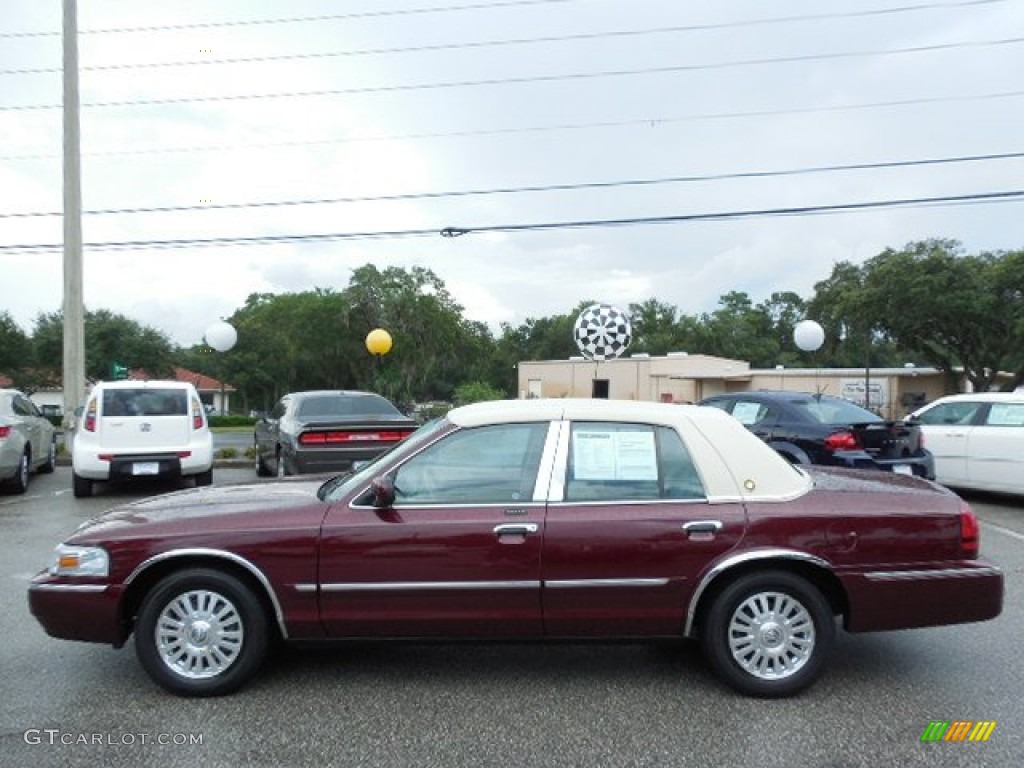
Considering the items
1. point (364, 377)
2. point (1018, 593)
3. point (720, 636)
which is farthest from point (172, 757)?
point (364, 377)

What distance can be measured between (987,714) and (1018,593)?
2.61 m

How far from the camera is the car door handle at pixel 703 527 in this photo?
416cm

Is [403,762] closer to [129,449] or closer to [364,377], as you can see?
[129,449]

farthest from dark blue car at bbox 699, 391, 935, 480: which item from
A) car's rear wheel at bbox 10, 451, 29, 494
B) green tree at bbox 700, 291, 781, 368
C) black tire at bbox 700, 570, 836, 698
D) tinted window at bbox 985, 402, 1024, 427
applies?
green tree at bbox 700, 291, 781, 368

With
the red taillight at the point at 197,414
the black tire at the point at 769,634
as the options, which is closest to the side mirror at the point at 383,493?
the black tire at the point at 769,634

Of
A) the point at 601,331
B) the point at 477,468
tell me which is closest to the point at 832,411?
the point at 601,331

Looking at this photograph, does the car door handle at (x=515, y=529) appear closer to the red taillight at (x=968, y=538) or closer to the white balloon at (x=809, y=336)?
the red taillight at (x=968, y=538)

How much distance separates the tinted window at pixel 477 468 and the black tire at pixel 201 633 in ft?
2.99

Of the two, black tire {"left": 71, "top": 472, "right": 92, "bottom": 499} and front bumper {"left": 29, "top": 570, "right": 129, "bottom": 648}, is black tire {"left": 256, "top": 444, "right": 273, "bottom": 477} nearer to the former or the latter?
black tire {"left": 71, "top": 472, "right": 92, "bottom": 499}

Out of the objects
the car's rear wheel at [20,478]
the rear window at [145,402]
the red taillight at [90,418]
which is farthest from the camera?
the car's rear wheel at [20,478]

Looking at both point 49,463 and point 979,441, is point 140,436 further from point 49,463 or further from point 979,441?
point 979,441

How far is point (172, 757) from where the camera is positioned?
11.7 feet

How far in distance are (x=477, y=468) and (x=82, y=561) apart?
1.97m

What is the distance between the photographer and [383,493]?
4.16 metres
